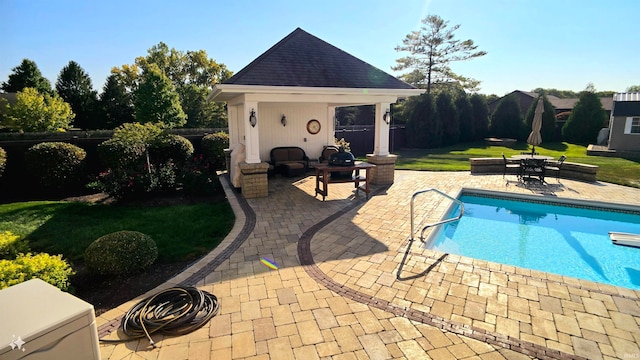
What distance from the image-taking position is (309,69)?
31.1ft

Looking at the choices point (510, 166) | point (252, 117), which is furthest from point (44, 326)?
point (510, 166)

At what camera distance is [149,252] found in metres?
4.83

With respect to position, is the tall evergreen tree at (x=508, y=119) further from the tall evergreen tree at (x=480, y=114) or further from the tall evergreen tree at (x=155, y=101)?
the tall evergreen tree at (x=155, y=101)

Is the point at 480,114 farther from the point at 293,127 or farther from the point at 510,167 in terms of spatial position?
the point at 293,127

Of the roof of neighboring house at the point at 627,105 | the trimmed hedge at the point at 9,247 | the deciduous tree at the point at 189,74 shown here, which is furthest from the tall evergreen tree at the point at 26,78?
the roof of neighboring house at the point at 627,105

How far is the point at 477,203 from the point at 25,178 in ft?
46.6

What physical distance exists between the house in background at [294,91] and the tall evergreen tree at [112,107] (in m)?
25.2

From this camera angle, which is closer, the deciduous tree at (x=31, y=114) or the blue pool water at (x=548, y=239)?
the blue pool water at (x=548, y=239)

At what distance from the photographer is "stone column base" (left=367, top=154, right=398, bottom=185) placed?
34.1 feet

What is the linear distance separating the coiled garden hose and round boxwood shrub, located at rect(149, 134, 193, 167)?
817 centimetres

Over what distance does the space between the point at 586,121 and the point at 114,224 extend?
30.5 meters

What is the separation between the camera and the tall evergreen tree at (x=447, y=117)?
2367cm

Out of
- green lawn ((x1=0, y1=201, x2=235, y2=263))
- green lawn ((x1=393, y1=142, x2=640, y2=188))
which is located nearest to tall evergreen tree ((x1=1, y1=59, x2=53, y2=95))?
green lawn ((x1=0, y1=201, x2=235, y2=263))

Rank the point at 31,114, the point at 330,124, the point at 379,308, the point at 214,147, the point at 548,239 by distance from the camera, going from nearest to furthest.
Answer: the point at 379,308 → the point at 548,239 → the point at 330,124 → the point at 214,147 → the point at 31,114
